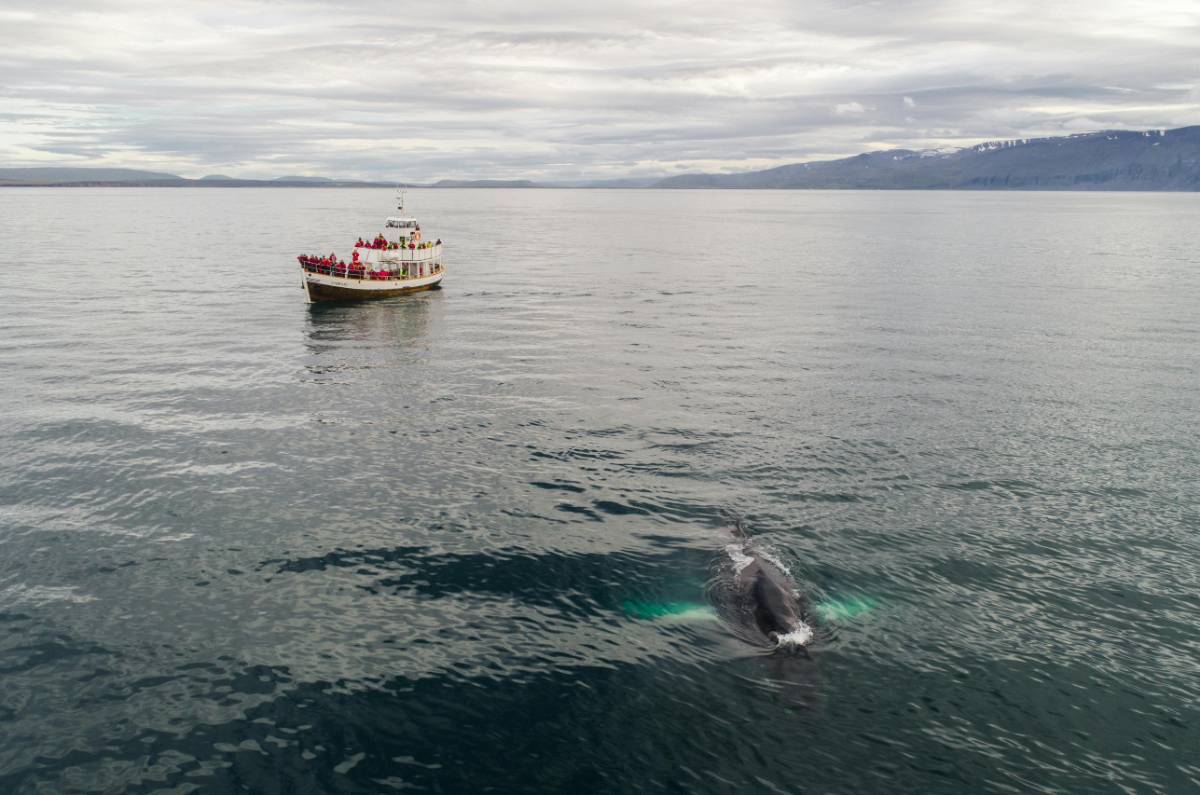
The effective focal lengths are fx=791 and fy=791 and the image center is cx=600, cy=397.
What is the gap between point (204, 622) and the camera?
21547 millimetres

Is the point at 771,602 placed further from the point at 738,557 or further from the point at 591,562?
the point at 591,562

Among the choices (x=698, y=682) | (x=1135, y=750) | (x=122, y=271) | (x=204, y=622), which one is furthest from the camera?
(x=122, y=271)

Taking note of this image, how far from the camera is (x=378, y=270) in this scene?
82.4 metres

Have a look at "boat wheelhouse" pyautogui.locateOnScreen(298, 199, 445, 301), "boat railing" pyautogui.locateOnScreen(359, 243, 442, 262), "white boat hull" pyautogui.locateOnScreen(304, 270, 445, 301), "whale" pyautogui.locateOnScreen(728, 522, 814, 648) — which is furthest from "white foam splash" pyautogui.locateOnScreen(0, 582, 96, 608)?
"boat railing" pyautogui.locateOnScreen(359, 243, 442, 262)

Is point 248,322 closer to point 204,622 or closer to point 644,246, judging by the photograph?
point 204,622

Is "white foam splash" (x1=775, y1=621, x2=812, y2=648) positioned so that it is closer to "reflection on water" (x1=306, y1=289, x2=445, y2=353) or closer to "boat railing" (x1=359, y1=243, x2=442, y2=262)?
"reflection on water" (x1=306, y1=289, x2=445, y2=353)

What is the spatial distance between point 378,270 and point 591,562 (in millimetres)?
64245

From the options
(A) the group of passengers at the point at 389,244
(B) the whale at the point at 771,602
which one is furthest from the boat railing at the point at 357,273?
(B) the whale at the point at 771,602

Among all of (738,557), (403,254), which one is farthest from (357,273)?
(738,557)

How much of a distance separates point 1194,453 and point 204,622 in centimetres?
3844

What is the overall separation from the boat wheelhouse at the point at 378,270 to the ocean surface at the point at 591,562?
→ 18.9 meters

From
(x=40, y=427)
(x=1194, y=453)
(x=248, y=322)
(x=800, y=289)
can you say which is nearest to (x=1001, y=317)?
(x=800, y=289)

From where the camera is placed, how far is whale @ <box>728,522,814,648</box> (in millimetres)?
21281

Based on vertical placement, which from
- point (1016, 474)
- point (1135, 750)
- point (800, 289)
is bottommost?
point (1135, 750)
